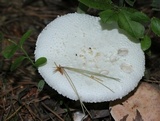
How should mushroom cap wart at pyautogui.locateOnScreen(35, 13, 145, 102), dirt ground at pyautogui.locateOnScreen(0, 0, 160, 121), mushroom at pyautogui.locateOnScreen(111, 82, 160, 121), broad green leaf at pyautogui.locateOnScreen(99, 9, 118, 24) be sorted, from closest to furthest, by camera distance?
mushroom cap wart at pyautogui.locateOnScreen(35, 13, 145, 102), broad green leaf at pyautogui.locateOnScreen(99, 9, 118, 24), mushroom at pyautogui.locateOnScreen(111, 82, 160, 121), dirt ground at pyautogui.locateOnScreen(0, 0, 160, 121)

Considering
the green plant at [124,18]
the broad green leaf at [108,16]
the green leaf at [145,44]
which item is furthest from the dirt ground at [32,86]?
the broad green leaf at [108,16]

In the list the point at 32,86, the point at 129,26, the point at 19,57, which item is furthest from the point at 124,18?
the point at 32,86

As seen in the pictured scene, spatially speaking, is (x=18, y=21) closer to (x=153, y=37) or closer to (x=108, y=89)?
(x=153, y=37)

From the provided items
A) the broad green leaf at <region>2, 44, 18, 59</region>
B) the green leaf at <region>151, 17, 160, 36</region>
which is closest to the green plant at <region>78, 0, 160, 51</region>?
the green leaf at <region>151, 17, 160, 36</region>

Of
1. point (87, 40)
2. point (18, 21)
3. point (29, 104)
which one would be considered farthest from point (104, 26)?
point (18, 21)

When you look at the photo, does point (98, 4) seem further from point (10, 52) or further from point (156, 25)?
point (10, 52)

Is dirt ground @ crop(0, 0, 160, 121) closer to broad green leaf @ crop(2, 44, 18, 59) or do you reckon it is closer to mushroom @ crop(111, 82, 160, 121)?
mushroom @ crop(111, 82, 160, 121)
